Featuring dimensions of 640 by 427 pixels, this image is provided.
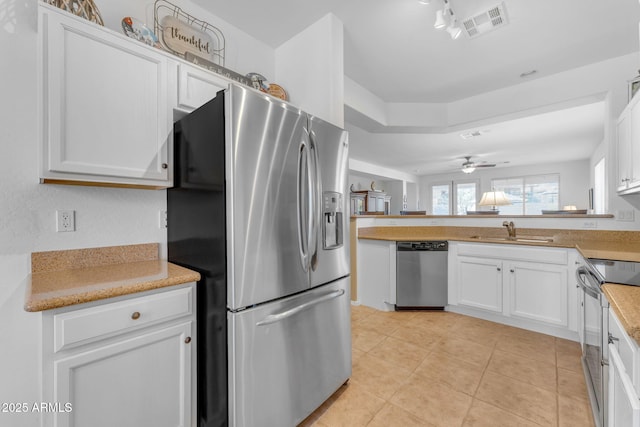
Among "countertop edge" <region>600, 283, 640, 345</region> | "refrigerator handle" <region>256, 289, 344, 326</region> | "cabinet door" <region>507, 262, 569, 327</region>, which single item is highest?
"countertop edge" <region>600, 283, 640, 345</region>

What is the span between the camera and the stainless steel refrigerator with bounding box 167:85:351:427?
1223 mm

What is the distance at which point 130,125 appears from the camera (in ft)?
4.59

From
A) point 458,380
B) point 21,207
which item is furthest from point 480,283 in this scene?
point 21,207

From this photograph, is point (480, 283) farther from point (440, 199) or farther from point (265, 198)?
point (440, 199)

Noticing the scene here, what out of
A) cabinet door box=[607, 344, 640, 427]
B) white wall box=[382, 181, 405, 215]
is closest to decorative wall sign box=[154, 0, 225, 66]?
cabinet door box=[607, 344, 640, 427]

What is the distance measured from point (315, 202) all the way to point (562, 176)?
8.82 metres

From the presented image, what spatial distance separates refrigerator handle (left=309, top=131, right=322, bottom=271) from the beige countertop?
120 centimetres

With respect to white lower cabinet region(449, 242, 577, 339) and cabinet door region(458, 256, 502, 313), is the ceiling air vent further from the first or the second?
cabinet door region(458, 256, 502, 313)

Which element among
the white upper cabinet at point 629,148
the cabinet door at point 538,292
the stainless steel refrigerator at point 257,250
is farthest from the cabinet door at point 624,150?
the stainless steel refrigerator at point 257,250

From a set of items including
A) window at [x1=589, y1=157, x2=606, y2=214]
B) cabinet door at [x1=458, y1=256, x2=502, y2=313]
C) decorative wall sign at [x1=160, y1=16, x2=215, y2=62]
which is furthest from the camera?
window at [x1=589, y1=157, x2=606, y2=214]

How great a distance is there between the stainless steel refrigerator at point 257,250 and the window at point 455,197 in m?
8.65

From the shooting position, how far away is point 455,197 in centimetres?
909

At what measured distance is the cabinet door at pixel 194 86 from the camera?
61.6 inches

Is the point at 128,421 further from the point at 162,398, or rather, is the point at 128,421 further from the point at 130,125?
the point at 130,125
